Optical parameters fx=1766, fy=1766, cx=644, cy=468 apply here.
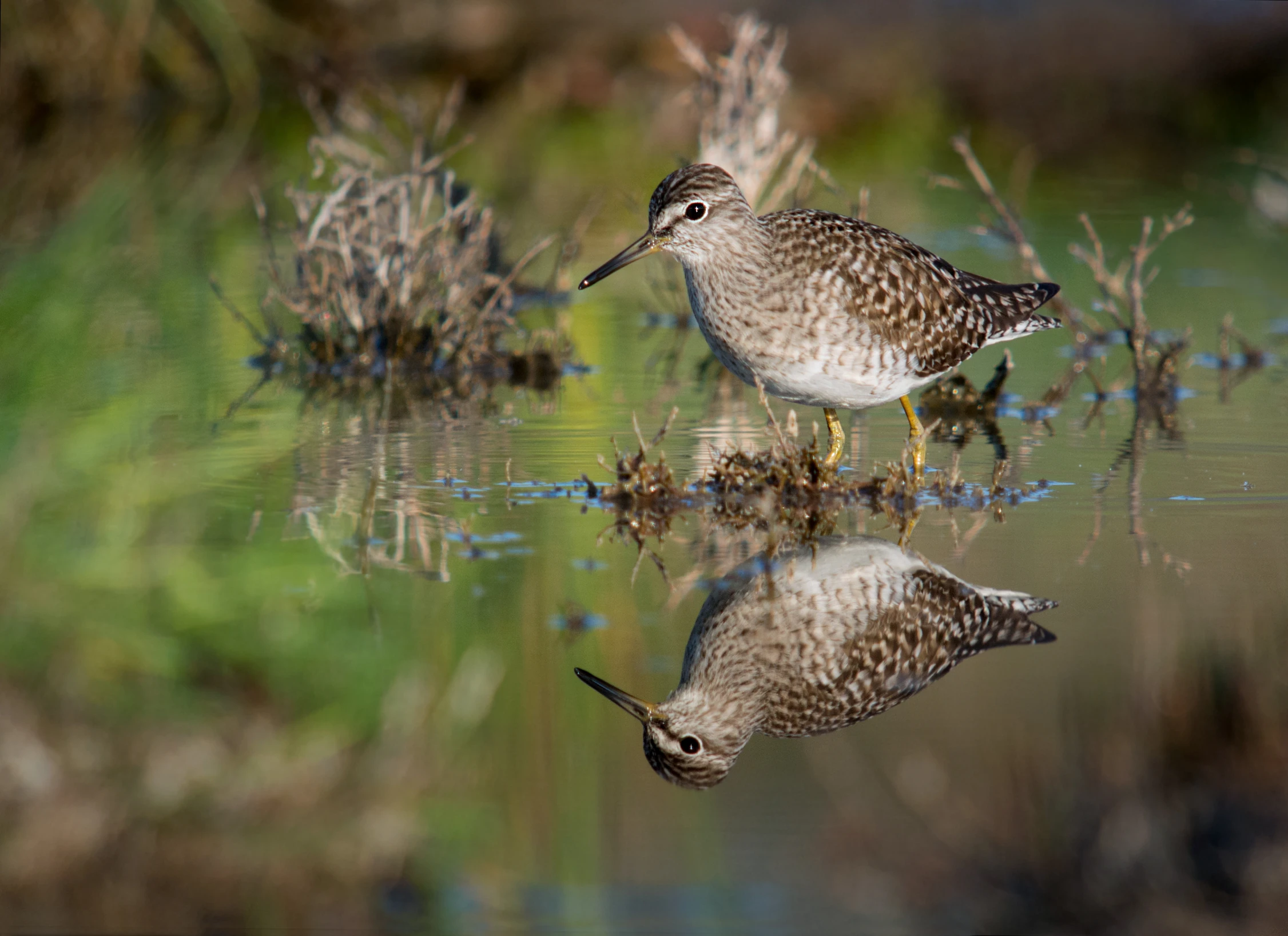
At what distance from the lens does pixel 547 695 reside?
5.02 metres

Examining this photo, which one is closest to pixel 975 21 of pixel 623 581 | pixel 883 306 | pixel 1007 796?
pixel 883 306

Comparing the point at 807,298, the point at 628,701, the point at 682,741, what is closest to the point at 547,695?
the point at 628,701

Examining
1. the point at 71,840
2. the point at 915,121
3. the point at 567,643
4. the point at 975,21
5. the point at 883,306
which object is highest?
the point at 975,21

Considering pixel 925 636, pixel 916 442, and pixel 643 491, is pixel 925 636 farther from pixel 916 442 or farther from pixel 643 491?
pixel 916 442

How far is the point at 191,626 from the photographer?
220 inches

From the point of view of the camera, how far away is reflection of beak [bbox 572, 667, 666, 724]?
491cm

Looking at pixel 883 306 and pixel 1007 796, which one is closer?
pixel 1007 796

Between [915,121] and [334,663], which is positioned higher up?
[915,121]

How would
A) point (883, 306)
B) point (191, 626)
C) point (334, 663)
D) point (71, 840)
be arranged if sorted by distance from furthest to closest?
point (883, 306) → point (191, 626) → point (334, 663) → point (71, 840)

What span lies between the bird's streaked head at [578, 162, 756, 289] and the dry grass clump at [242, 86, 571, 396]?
1.78m

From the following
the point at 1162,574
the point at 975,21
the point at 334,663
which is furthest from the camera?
the point at 975,21

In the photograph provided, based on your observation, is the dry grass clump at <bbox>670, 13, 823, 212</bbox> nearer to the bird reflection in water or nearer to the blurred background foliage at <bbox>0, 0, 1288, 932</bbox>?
the blurred background foliage at <bbox>0, 0, 1288, 932</bbox>

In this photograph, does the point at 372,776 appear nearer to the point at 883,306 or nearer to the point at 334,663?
the point at 334,663

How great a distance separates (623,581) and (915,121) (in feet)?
50.6
